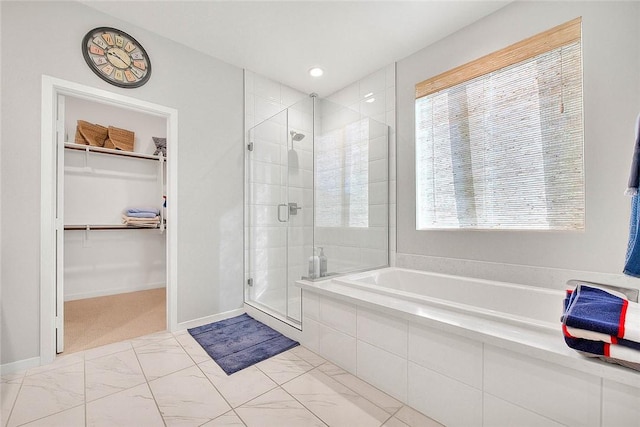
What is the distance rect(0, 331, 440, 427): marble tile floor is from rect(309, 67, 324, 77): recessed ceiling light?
2.67 meters

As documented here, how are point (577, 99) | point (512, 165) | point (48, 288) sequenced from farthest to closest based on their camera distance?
1. point (512, 165)
2. point (48, 288)
3. point (577, 99)

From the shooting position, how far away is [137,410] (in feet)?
4.62

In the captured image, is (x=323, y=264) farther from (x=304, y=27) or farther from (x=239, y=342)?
(x=304, y=27)

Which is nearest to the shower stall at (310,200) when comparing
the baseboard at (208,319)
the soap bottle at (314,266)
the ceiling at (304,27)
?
the soap bottle at (314,266)

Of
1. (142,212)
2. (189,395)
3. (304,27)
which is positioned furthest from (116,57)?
A: (189,395)

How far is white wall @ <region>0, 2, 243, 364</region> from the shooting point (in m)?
1.74

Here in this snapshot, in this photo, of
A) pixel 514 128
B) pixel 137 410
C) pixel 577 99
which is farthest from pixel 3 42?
pixel 577 99

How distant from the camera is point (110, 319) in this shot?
8.75ft

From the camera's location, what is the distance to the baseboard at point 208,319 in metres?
2.46

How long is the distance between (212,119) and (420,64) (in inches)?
79.2

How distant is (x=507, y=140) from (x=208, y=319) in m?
2.93

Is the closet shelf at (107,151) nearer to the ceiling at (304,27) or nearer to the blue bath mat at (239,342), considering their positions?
the ceiling at (304,27)

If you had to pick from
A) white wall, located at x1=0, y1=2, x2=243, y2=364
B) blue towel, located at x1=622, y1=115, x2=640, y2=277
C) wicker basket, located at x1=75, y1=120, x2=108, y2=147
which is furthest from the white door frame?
blue towel, located at x1=622, y1=115, x2=640, y2=277

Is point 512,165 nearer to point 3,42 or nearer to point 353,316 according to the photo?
point 353,316
